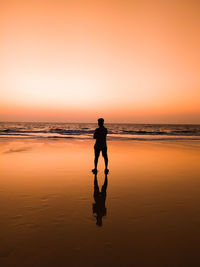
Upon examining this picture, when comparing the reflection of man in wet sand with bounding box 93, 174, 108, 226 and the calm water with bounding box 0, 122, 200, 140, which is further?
the calm water with bounding box 0, 122, 200, 140

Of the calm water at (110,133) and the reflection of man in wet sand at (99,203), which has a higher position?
the reflection of man in wet sand at (99,203)

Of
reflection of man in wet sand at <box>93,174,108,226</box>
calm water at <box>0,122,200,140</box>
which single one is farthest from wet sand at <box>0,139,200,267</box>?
calm water at <box>0,122,200,140</box>

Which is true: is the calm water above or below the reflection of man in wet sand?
below

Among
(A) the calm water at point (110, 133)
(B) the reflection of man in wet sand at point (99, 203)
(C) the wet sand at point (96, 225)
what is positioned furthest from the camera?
(A) the calm water at point (110, 133)

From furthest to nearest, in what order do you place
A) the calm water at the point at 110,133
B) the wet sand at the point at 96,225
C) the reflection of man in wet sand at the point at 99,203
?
the calm water at the point at 110,133, the reflection of man in wet sand at the point at 99,203, the wet sand at the point at 96,225

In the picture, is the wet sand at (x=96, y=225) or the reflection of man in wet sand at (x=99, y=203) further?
the reflection of man in wet sand at (x=99, y=203)

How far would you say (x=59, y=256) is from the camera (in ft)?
9.57

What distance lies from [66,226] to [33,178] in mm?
3892

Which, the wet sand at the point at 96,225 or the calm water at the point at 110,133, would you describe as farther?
the calm water at the point at 110,133

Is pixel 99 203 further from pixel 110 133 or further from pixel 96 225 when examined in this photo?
pixel 110 133

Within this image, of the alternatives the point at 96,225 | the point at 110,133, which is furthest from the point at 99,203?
the point at 110,133

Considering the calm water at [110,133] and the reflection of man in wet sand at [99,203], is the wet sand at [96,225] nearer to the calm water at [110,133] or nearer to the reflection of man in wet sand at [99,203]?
the reflection of man in wet sand at [99,203]

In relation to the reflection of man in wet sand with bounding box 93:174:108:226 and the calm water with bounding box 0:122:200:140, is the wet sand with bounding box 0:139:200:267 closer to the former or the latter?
the reflection of man in wet sand with bounding box 93:174:108:226

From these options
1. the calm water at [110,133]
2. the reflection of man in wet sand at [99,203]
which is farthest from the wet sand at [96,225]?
the calm water at [110,133]
